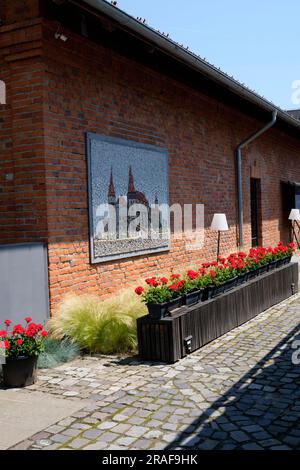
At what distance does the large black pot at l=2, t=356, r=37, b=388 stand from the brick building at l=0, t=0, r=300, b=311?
1505 millimetres

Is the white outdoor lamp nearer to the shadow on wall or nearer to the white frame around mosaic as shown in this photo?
the white frame around mosaic

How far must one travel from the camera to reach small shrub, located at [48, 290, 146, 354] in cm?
587

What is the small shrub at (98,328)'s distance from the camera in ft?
19.2

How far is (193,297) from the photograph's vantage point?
6199 mm

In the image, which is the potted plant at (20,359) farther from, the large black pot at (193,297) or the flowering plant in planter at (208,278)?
the large black pot at (193,297)

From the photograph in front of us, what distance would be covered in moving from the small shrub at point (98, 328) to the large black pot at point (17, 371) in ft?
3.51

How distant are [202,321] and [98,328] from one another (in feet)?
4.14

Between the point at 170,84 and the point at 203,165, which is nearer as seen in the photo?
the point at 170,84

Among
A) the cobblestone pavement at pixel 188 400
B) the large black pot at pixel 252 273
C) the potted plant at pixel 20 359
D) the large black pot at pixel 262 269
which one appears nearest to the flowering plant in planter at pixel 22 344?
the potted plant at pixel 20 359

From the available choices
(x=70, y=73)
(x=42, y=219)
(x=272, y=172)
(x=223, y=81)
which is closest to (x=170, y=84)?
(x=223, y=81)

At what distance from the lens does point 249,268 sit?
26.3ft

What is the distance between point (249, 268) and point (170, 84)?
355 centimetres
